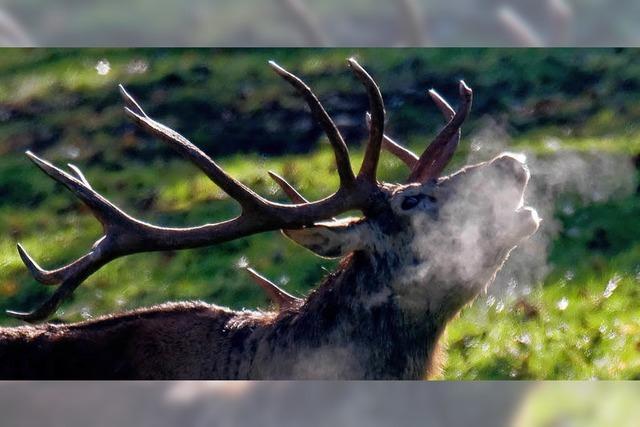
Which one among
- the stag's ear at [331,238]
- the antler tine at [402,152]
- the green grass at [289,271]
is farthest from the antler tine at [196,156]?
the green grass at [289,271]

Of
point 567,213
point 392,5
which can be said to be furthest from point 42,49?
point 567,213

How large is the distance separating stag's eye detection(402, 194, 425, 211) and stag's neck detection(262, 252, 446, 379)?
18 cm

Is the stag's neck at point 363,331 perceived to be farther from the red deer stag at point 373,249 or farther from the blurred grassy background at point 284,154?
the blurred grassy background at point 284,154

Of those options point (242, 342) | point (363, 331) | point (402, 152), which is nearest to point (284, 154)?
point (402, 152)

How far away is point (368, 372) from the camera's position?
12.1 feet

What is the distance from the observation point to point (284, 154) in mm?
6133

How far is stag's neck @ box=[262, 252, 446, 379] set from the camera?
3674 mm

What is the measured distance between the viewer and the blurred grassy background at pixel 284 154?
16.2 ft

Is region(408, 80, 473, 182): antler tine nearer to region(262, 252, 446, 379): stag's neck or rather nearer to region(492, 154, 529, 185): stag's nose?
region(492, 154, 529, 185): stag's nose

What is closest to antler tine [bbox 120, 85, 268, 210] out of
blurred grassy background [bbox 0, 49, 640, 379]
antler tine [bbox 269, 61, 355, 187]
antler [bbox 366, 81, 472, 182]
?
antler tine [bbox 269, 61, 355, 187]

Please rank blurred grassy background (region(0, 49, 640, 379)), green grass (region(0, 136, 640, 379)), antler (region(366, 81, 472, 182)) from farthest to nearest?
blurred grassy background (region(0, 49, 640, 379))
green grass (region(0, 136, 640, 379))
antler (region(366, 81, 472, 182))

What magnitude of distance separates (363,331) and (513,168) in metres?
0.68

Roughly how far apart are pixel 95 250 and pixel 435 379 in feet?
3.74

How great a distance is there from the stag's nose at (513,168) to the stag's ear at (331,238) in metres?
0.46
